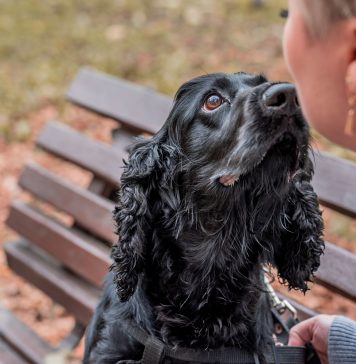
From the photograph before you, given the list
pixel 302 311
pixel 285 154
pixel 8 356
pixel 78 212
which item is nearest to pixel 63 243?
pixel 78 212

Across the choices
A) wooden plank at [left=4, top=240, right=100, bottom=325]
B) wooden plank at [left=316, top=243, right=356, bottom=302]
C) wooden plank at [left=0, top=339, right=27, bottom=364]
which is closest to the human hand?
wooden plank at [left=316, top=243, right=356, bottom=302]

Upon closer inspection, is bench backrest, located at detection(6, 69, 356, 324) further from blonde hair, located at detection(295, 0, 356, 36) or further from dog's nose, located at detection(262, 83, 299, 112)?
blonde hair, located at detection(295, 0, 356, 36)

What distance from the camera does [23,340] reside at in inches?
142

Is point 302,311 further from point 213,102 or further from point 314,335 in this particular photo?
point 213,102

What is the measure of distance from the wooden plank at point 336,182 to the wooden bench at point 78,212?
3.02ft

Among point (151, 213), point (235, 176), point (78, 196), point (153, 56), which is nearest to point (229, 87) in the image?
point (235, 176)

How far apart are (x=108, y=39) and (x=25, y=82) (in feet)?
3.55

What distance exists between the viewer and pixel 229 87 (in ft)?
7.64

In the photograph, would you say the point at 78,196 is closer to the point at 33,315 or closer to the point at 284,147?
the point at 33,315

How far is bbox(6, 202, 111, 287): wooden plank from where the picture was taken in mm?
3417

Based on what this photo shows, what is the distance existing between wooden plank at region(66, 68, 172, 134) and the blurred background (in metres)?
1.88

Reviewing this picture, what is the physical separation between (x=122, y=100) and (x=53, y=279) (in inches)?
43.4

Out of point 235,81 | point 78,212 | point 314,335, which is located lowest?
point 78,212

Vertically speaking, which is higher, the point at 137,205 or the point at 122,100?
the point at 122,100
